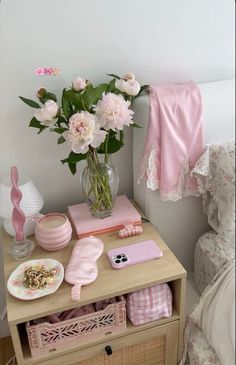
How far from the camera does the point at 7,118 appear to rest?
1196mm

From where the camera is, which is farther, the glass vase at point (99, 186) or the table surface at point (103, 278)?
the glass vase at point (99, 186)

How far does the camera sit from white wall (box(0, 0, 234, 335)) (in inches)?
42.3

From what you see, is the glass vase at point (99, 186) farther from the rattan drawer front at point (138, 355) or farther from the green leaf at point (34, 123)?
the rattan drawer front at point (138, 355)

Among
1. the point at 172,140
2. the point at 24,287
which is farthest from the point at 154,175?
the point at 24,287

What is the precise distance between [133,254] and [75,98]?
0.47 metres

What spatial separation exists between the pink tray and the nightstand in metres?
0.02

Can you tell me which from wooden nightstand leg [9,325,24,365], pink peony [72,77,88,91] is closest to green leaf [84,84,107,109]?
pink peony [72,77,88,91]

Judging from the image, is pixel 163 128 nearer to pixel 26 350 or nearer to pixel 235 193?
pixel 235 193

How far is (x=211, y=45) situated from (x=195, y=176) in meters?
0.32

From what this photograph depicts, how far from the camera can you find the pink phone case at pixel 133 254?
1.12 meters

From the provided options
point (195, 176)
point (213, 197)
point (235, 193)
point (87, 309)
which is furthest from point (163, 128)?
point (87, 309)

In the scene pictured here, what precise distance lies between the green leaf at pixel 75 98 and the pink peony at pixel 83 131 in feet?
0.13

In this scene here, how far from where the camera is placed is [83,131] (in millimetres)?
1025

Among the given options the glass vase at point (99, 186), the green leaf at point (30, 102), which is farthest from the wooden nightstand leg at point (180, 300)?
the green leaf at point (30, 102)
